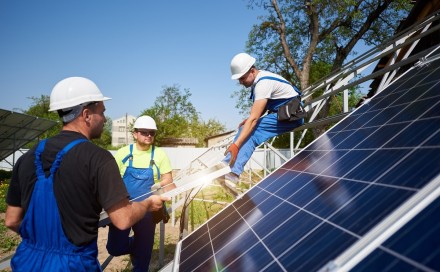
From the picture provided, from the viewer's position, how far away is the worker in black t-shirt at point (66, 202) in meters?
2.05

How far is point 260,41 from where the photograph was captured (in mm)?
22641

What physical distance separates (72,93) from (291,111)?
2.90 meters

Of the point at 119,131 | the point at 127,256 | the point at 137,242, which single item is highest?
the point at 137,242

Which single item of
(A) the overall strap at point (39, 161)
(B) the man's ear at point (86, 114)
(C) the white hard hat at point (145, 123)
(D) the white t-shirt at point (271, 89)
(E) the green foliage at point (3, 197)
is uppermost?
(B) the man's ear at point (86, 114)

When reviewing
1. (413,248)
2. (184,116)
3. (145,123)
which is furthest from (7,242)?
(184,116)

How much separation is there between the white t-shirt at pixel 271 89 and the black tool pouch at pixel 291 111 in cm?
13

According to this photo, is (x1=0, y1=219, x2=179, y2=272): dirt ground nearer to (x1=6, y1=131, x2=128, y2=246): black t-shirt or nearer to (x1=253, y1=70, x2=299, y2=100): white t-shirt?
(x1=6, y1=131, x2=128, y2=246): black t-shirt

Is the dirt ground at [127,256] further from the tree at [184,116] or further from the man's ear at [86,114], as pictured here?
the tree at [184,116]

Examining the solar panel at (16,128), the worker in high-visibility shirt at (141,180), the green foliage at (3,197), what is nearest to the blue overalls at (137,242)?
the worker in high-visibility shirt at (141,180)

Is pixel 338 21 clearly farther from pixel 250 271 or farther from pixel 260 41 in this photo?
pixel 250 271

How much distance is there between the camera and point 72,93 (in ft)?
7.59

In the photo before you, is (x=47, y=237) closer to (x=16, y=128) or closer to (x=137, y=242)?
(x=137, y=242)

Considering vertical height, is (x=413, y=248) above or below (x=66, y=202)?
above

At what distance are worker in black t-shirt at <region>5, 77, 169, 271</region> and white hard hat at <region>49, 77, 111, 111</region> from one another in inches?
9.8
